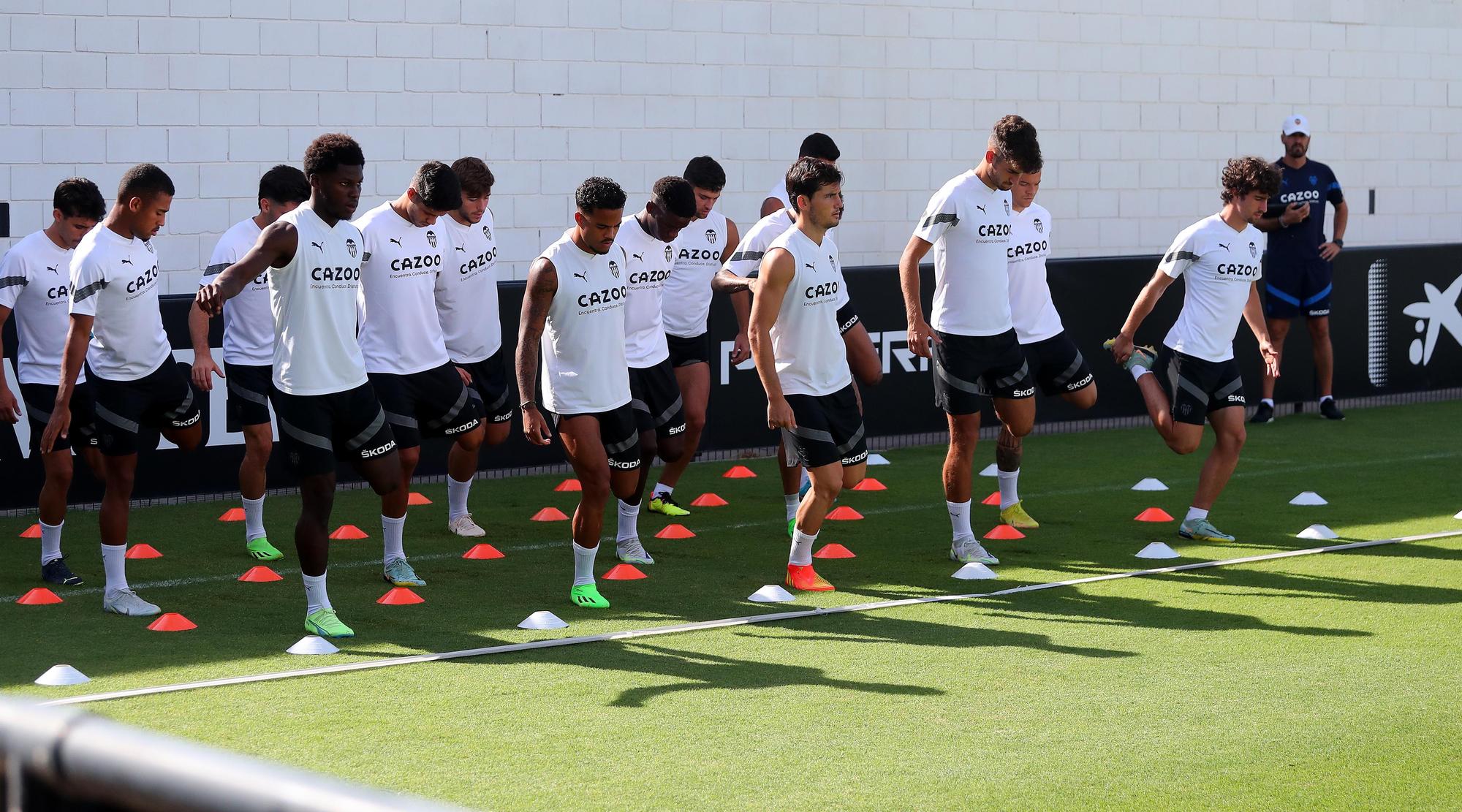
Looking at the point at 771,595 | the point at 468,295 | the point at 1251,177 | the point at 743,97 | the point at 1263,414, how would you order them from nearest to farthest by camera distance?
1. the point at 771,595
2. the point at 1251,177
3. the point at 468,295
4. the point at 743,97
5. the point at 1263,414

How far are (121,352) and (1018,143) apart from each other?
4097 mm

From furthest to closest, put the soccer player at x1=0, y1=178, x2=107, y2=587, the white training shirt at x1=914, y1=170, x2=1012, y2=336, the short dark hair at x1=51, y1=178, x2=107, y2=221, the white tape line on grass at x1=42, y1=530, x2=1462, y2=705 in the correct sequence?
the white training shirt at x1=914, y1=170, x2=1012, y2=336, the soccer player at x1=0, y1=178, x2=107, y2=587, the short dark hair at x1=51, y1=178, x2=107, y2=221, the white tape line on grass at x1=42, y1=530, x2=1462, y2=705

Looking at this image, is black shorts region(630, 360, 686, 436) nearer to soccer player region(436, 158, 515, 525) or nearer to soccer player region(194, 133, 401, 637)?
soccer player region(436, 158, 515, 525)

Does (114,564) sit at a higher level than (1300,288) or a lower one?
lower

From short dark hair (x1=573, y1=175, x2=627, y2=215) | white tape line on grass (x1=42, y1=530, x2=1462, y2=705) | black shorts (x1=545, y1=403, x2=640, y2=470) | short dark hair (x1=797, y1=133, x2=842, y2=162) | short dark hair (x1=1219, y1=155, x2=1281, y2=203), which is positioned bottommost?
white tape line on grass (x1=42, y1=530, x2=1462, y2=705)

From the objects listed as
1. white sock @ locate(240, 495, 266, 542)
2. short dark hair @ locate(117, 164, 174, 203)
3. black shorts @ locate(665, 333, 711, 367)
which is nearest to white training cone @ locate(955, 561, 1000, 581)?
black shorts @ locate(665, 333, 711, 367)

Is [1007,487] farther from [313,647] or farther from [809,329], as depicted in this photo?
[313,647]

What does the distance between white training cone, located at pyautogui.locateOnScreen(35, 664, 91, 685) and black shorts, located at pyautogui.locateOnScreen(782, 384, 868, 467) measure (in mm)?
3037

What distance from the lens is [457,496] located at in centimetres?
930

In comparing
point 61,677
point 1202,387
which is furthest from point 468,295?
point 1202,387

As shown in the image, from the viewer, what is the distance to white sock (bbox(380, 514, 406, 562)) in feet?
25.7

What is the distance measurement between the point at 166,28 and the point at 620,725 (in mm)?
7465

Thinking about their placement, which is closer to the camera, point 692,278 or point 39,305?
point 39,305

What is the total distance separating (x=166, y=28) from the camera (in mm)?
11102
